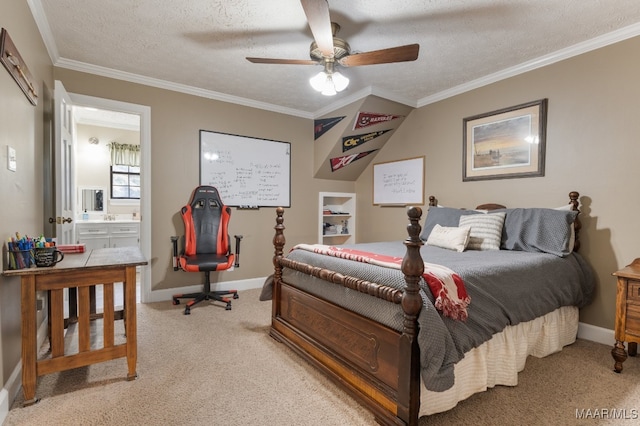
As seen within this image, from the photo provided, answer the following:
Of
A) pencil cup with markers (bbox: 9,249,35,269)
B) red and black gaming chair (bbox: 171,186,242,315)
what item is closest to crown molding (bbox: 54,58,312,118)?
red and black gaming chair (bbox: 171,186,242,315)

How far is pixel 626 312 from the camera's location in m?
1.99

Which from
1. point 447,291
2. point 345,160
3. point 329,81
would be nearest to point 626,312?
point 447,291

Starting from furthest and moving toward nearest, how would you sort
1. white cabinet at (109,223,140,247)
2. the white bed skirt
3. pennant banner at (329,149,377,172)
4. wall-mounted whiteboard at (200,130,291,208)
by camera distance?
white cabinet at (109,223,140,247) < pennant banner at (329,149,377,172) < wall-mounted whiteboard at (200,130,291,208) < the white bed skirt

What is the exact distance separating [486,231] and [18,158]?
10.9 ft

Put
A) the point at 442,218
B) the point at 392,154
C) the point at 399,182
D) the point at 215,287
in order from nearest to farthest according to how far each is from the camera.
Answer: the point at 442,218 < the point at 215,287 < the point at 399,182 < the point at 392,154

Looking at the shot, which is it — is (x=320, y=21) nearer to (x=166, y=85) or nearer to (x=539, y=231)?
(x=539, y=231)

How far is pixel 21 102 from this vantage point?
1902 mm

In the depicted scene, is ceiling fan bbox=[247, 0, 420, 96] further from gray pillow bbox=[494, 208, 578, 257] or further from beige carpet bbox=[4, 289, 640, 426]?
beige carpet bbox=[4, 289, 640, 426]

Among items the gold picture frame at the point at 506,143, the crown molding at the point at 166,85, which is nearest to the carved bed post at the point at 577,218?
the gold picture frame at the point at 506,143

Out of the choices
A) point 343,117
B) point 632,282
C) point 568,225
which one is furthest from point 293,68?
point 632,282

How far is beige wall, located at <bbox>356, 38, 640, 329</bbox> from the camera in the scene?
236 cm

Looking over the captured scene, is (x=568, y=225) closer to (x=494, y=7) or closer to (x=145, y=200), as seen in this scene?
(x=494, y=7)

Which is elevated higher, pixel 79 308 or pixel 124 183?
pixel 124 183

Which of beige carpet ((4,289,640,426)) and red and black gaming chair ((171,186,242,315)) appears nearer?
beige carpet ((4,289,640,426))
